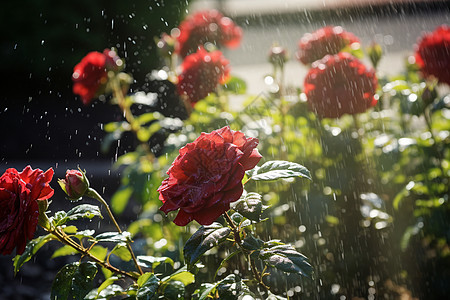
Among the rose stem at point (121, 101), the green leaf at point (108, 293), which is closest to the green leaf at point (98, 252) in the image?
the green leaf at point (108, 293)

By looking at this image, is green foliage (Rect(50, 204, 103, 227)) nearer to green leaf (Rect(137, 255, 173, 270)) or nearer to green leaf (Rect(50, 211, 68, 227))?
green leaf (Rect(50, 211, 68, 227))

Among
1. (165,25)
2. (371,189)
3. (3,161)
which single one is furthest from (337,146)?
(165,25)

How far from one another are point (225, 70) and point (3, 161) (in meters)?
2.44

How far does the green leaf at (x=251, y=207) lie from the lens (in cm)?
66

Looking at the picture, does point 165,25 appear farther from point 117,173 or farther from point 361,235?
point 361,235

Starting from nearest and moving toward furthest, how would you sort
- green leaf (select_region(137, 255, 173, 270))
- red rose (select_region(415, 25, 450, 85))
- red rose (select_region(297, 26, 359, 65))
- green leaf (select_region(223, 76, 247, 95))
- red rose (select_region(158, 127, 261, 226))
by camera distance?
red rose (select_region(158, 127, 261, 226))
green leaf (select_region(137, 255, 173, 270))
red rose (select_region(415, 25, 450, 85))
red rose (select_region(297, 26, 359, 65))
green leaf (select_region(223, 76, 247, 95))

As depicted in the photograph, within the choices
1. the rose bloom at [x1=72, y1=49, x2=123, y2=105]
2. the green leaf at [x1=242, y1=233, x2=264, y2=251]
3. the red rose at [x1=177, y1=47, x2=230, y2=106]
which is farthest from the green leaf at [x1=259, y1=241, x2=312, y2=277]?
the rose bloom at [x1=72, y1=49, x2=123, y2=105]

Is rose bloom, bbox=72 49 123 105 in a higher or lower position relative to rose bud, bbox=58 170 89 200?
higher

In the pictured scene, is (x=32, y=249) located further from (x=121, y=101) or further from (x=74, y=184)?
(x=121, y=101)

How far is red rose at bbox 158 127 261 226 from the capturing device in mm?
635

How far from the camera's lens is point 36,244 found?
0.81 m

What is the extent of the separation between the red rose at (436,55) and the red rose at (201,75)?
467 millimetres

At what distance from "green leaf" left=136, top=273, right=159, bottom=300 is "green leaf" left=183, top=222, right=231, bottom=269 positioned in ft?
0.27

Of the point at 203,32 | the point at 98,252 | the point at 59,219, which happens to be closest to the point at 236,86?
the point at 203,32
